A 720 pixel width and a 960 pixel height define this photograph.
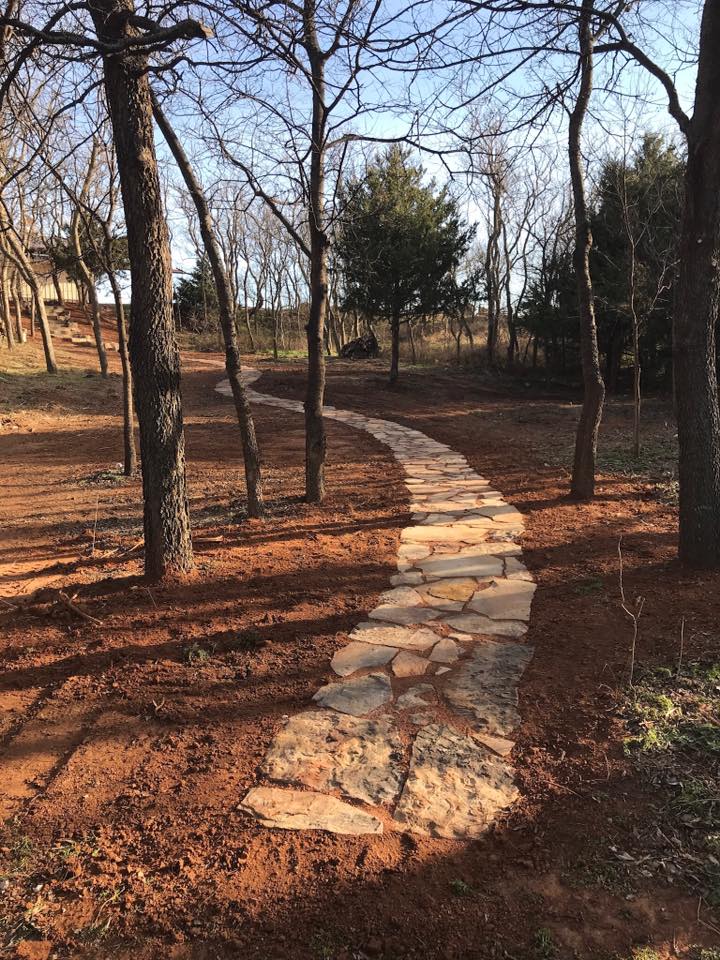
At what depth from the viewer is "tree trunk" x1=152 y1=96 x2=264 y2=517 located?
4.93m

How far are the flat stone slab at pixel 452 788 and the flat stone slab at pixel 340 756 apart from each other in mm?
92

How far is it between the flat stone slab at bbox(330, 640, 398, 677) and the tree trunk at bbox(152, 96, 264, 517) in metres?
2.74

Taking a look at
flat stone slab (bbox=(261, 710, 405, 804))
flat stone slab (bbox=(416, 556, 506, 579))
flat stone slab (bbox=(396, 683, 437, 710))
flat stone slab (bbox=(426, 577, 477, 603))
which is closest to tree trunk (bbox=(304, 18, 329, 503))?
flat stone slab (bbox=(416, 556, 506, 579))

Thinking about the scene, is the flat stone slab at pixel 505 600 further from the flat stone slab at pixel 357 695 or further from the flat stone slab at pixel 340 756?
the flat stone slab at pixel 340 756

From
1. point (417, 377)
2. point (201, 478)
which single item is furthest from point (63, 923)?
point (417, 377)

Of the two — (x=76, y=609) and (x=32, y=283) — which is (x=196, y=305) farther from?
(x=76, y=609)

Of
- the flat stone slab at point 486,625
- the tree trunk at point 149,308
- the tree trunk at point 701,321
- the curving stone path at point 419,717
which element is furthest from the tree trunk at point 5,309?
the tree trunk at point 701,321

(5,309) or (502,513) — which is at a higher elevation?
(5,309)

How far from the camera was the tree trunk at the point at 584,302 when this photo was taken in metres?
5.72

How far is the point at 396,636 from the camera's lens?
3768 millimetres

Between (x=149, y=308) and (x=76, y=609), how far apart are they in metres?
2.12

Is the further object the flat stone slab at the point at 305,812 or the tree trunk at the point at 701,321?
the tree trunk at the point at 701,321

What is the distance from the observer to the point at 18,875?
206 centimetres

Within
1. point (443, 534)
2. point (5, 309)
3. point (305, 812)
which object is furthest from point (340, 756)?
point (5, 309)
